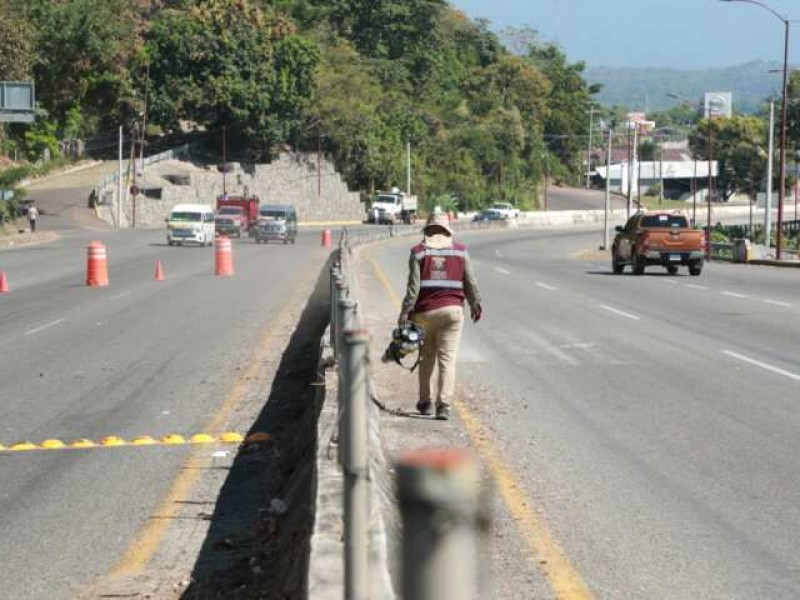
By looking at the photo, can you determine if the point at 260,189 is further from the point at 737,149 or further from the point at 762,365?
the point at 762,365

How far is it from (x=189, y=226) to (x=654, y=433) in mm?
52450

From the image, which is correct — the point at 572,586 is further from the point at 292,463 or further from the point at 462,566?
the point at 462,566

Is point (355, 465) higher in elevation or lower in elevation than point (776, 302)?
higher

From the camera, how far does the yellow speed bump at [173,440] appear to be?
39.7 ft

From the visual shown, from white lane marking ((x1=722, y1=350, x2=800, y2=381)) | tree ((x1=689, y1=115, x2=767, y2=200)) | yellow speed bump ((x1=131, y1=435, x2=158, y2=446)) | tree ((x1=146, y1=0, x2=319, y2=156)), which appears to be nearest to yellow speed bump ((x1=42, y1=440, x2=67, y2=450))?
yellow speed bump ((x1=131, y1=435, x2=158, y2=446))

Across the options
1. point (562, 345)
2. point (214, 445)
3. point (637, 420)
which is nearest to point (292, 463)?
point (214, 445)

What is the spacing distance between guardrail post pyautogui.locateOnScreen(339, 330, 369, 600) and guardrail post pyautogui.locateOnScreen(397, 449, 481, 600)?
4.58 feet

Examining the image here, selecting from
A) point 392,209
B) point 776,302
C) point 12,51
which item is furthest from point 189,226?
point 392,209

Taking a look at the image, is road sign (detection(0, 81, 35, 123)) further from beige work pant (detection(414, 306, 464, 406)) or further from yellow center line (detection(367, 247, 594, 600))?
yellow center line (detection(367, 247, 594, 600))

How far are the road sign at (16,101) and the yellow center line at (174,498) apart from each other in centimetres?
4135

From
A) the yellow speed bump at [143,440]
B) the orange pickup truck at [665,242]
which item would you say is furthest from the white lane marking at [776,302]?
the yellow speed bump at [143,440]

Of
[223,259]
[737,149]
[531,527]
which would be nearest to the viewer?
[531,527]

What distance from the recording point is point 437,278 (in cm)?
1261

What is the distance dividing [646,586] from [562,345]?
12.7 meters
